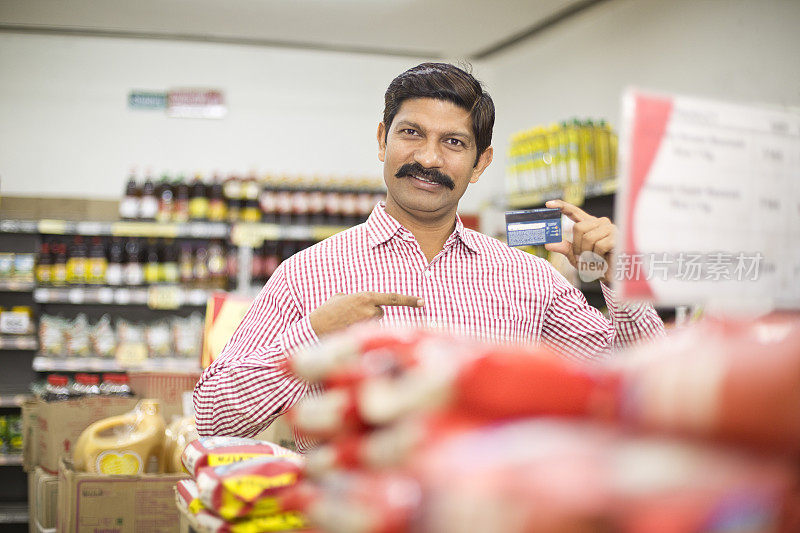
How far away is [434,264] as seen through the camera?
187cm

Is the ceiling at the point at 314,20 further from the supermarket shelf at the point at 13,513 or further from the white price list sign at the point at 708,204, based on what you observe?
the white price list sign at the point at 708,204

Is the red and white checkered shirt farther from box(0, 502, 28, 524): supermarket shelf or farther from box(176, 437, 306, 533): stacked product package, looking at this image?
box(0, 502, 28, 524): supermarket shelf

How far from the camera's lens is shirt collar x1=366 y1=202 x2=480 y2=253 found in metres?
1.86

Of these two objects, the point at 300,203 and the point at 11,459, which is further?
the point at 300,203

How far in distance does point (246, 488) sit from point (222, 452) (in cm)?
19

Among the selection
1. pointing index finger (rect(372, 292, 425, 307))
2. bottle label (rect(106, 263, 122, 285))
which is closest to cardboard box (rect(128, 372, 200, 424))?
pointing index finger (rect(372, 292, 425, 307))

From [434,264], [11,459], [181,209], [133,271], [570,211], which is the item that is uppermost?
[181,209]

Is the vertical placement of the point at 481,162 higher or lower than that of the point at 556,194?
lower

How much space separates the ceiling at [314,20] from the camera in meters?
5.56

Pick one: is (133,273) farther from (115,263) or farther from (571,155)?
(571,155)

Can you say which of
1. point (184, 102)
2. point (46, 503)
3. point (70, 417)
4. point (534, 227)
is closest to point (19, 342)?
point (184, 102)

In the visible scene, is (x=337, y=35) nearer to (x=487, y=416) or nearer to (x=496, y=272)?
(x=496, y=272)

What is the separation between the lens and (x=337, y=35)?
6.35 meters

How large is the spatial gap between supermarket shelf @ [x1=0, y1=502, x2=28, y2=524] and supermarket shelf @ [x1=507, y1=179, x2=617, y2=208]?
3948 millimetres
